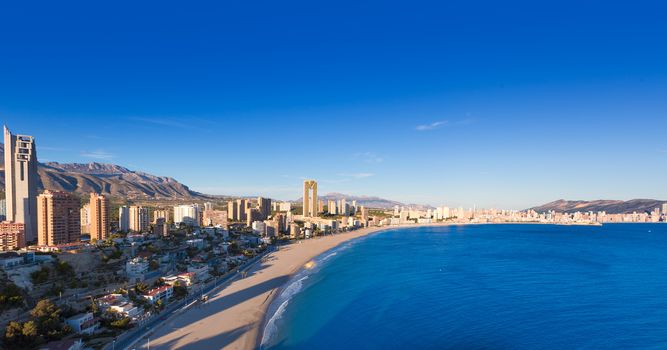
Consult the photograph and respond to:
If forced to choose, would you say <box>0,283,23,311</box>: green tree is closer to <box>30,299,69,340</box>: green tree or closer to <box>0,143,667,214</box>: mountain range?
<box>30,299,69,340</box>: green tree

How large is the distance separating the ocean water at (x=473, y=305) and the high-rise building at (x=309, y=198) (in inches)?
2379

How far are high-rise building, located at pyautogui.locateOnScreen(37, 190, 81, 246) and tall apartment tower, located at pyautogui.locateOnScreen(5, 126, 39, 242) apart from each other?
3505 millimetres

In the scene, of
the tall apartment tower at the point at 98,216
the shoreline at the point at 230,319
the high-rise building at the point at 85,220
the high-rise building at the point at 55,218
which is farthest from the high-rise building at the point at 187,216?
the shoreline at the point at 230,319

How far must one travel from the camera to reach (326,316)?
22000mm

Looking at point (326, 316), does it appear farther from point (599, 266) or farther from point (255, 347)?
point (599, 266)

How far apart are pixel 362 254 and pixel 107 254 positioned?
3264 cm

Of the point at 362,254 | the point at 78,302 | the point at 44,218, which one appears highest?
the point at 44,218

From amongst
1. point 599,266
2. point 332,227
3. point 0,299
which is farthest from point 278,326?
point 332,227

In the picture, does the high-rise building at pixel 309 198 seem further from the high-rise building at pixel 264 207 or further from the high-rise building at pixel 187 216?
the high-rise building at pixel 187 216

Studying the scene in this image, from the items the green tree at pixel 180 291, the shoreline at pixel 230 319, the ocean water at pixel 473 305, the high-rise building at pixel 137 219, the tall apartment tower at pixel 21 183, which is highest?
the tall apartment tower at pixel 21 183

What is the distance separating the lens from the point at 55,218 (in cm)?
3269

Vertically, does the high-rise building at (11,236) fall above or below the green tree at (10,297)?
above

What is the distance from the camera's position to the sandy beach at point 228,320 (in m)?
17.1

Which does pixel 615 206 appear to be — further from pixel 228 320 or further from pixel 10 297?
pixel 10 297
